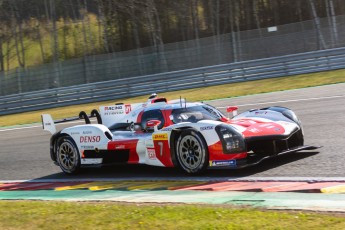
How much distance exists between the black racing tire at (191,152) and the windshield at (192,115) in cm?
71

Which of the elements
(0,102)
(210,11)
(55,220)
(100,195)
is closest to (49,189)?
(100,195)

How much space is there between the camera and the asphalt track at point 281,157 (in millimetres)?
7738

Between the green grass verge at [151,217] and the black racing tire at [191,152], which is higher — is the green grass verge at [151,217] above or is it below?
below

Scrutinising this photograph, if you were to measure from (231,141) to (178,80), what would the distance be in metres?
18.5

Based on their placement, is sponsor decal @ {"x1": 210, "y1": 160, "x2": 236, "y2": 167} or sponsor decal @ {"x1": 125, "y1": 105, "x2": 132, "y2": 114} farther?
sponsor decal @ {"x1": 125, "y1": 105, "x2": 132, "y2": 114}

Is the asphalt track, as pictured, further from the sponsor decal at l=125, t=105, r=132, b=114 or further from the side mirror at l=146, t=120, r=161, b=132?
the sponsor decal at l=125, t=105, r=132, b=114

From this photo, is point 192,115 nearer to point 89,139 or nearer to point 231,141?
point 231,141

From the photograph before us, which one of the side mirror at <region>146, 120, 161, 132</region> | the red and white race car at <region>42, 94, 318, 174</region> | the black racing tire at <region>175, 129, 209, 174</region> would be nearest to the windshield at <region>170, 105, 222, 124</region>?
the red and white race car at <region>42, 94, 318, 174</region>

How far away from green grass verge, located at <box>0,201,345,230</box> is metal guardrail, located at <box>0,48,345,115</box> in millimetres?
18849

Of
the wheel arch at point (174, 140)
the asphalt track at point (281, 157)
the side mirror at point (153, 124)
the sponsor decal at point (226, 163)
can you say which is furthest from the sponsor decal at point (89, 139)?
the sponsor decal at point (226, 163)

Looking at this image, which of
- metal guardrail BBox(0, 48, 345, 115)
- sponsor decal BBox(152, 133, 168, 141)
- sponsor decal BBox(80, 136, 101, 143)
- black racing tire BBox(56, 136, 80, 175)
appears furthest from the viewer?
metal guardrail BBox(0, 48, 345, 115)

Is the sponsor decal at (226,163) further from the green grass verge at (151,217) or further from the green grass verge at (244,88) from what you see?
the green grass verge at (244,88)

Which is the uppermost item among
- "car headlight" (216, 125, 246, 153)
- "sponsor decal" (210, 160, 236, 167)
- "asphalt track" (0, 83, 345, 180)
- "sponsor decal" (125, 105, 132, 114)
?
"sponsor decal" (125, 105, 132, 114)

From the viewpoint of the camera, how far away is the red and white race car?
7.79 m
